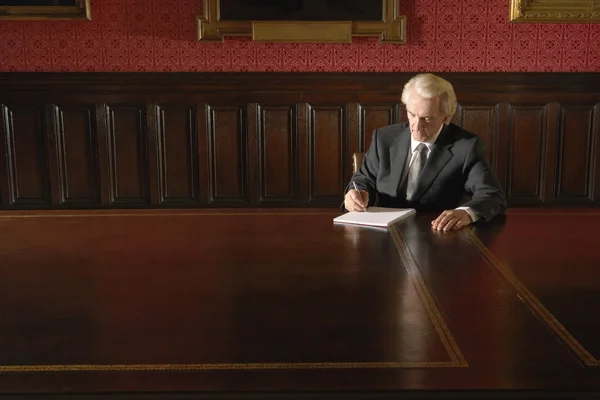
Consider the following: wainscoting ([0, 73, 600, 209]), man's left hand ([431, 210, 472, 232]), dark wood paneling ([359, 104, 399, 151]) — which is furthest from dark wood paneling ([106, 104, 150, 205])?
man's left hand ([431, 210, 472, 232])

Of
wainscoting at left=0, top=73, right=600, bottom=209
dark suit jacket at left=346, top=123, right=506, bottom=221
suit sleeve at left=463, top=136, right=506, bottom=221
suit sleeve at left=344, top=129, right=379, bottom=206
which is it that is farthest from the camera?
wainscoting at left=0, top=73, right=600, bottom=209

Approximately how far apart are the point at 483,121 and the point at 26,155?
3556 millimetres

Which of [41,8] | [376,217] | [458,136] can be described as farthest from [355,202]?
[41,8]

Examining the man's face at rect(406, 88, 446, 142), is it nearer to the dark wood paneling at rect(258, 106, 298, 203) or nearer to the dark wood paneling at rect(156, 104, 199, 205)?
the dark wood paneling at rect(258, 106, 298, 203)

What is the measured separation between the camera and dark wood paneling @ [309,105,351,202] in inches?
213

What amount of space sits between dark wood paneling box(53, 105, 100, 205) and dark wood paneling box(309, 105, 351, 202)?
1.69m

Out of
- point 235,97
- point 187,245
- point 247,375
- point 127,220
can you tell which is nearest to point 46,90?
point 235,97

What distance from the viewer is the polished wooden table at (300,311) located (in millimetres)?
1256

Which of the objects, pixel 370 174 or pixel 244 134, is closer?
pixel 370 174

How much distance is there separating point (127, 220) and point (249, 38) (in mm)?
2990

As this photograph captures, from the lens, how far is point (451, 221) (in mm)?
2432

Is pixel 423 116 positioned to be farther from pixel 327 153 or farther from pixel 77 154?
pixel 77 154

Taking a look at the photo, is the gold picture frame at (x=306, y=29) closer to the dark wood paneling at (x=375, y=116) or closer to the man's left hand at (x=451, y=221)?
the dark wood paneling at (x=375, y=116)

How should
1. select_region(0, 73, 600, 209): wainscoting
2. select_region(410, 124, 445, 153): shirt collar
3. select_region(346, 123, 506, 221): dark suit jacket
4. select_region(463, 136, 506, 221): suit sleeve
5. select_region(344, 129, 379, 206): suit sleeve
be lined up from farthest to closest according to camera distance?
1. select_region(0, 73, 600, 209): wainscoting
2. select_region(344, 129, 379, 206): suit sleeve
3. select_region(410, 124, 445, 153): shirt collar
4. select_region(346, 123, 506, 221): dark suit jacket
5. select_region(463, 136, 506, 221): suit sleeve
